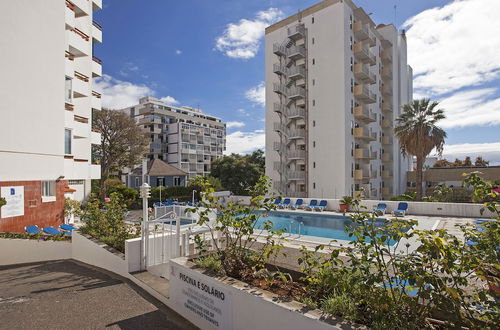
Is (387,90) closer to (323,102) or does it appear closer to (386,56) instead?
(386,56)

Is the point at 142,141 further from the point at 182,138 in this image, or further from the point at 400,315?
the point at 400,315

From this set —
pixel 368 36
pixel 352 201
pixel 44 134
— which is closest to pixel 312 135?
pixel 368 36

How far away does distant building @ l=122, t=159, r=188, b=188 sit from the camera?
34.8 m

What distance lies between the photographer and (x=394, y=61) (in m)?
39.2

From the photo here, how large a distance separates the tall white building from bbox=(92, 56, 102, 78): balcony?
1834cm

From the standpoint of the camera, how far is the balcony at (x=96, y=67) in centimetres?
2527

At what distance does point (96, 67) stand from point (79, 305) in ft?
84.3

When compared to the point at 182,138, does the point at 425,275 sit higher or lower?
lower

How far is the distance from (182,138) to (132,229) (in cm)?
5771

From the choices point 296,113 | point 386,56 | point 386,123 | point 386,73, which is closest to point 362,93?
point 296,113

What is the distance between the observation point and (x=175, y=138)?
209 feet

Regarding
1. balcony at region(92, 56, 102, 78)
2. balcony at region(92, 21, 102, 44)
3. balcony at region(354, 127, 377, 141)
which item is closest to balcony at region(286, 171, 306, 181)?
balcony at region(354, 127, 377, 141)

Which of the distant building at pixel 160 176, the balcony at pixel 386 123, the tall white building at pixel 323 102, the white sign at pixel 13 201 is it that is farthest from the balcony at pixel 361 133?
the white sign at pixel 13 201

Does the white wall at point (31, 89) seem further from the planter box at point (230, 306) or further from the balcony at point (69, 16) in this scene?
the planter box at point (230, 306)
